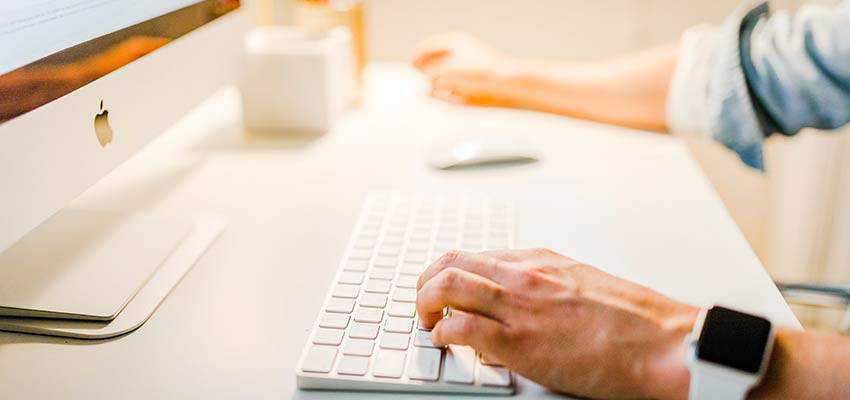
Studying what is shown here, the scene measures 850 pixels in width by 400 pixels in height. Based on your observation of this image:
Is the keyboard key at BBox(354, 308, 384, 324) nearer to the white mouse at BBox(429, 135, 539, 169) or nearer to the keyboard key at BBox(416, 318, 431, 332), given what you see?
the keyboard key at BBox(416, 318, 431, 332)

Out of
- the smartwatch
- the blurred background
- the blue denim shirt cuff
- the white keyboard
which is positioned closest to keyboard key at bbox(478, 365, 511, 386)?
the white keyboard

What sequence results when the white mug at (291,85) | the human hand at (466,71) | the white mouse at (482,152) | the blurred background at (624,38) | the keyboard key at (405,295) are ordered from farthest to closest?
the blurred background at (624,38)
the human hand at (466,71)
the white mug at (291,85)
the white mouse at (482,152)
the keyboard key at (405,295)

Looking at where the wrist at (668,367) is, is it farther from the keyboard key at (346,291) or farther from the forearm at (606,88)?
the forearm at (606,88)

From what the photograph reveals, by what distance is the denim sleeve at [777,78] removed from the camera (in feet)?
2.70

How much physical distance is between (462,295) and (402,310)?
0.05m

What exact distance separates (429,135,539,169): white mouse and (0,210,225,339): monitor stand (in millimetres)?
261

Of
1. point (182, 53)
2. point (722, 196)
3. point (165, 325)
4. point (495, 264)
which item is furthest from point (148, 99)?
point (722, 196)

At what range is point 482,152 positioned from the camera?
0.82 m

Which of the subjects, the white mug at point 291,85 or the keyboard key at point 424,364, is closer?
the keyboard key at point 424,364

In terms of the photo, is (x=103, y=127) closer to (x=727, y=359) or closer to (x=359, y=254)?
(x=359, y=254)

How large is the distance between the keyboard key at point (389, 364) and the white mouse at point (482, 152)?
1.24 ft

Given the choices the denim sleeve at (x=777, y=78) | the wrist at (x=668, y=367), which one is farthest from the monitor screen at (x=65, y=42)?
the denim sleeve at (x=777, y=78)

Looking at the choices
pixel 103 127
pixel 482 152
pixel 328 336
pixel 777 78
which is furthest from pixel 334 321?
pixel 777 78

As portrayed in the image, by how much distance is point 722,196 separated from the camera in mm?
1514
